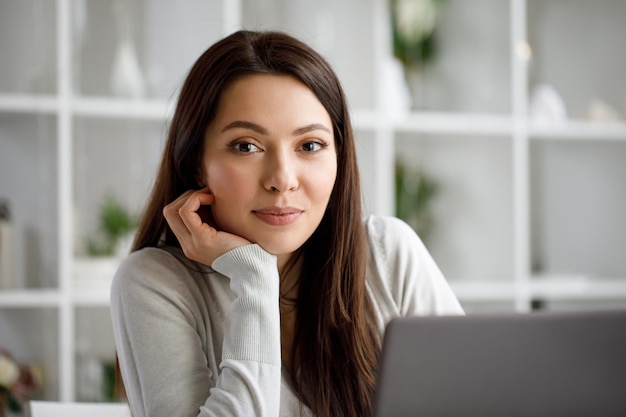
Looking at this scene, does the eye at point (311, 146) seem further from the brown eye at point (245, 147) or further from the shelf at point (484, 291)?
the shelf at point (484, 291)

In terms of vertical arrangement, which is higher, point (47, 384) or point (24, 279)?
point (24, 279)

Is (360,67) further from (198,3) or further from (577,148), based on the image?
(577,148)

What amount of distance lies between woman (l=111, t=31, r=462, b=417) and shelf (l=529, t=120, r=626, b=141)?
80.7 inches

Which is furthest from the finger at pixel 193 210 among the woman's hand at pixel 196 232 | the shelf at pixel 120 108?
the shelf at pixel 120 108

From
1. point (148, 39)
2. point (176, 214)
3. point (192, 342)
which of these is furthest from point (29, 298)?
point (192, 342)

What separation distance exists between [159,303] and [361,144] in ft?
6.58

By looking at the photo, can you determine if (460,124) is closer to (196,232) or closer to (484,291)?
(484,291)

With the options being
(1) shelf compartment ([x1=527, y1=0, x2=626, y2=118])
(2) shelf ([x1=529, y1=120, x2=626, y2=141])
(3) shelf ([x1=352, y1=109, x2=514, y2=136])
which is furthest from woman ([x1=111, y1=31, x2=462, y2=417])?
(1) shelf compartment ([x1=527, y1=0, x2=626, y2=118])

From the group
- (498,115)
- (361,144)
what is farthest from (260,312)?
(498,115)

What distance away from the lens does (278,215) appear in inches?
54.1

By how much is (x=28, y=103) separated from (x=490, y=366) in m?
2.43

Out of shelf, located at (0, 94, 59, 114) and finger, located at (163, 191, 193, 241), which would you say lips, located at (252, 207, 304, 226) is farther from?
shelf, located at (0, 94, 59, 114)

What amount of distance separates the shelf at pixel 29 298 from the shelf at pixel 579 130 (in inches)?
79.7

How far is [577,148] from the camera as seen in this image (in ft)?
11.8
